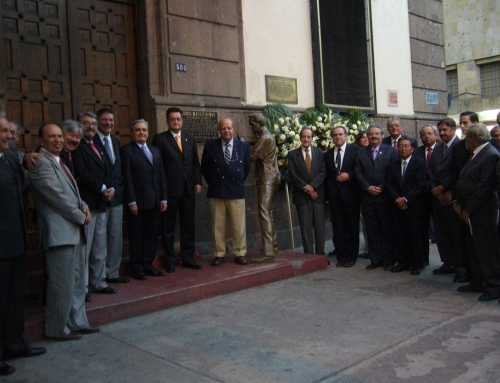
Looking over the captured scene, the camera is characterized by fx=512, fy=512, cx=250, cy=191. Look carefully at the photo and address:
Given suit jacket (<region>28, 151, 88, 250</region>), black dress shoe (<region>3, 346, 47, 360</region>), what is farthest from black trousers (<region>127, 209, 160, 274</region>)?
black dress shoe (<region>3, 346, 47, 360</region>)

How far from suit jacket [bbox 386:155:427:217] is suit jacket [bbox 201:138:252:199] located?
1984 mm

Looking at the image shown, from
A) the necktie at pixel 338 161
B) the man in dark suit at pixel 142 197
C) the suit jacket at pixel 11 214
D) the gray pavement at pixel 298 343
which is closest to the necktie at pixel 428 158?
the necktie at pixel 338 161

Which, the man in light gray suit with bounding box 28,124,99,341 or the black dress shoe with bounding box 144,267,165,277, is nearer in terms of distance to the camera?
the man in light gray suit with bounding box 28,124,99,341

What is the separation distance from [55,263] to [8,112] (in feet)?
9.22

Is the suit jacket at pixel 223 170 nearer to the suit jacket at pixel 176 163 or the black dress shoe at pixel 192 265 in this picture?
the suit jacket at pixel 176 163

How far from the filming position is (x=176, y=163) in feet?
20.7

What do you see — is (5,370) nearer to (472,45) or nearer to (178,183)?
(178,183)

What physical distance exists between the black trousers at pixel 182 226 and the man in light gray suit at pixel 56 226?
75.4 inches

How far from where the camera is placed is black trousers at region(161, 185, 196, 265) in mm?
6258

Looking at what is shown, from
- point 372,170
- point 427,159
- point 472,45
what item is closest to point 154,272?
point 372,170

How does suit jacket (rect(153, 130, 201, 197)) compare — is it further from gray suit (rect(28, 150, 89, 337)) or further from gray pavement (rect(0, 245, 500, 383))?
gray suit (rect(28, 150, 89, 337))

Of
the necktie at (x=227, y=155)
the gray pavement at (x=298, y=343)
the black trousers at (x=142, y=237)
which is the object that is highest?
the necktie at (x=227, y=155)

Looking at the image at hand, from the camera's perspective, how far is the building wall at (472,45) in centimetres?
2759

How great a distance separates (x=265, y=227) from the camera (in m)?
6.84
